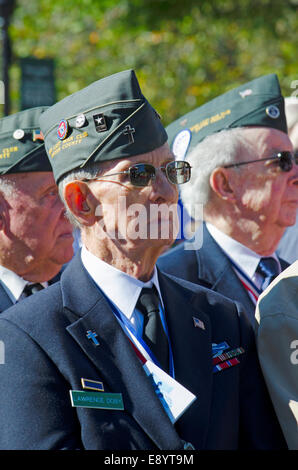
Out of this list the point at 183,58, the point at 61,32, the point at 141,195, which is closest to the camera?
the point at 141,195

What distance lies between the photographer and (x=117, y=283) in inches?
102

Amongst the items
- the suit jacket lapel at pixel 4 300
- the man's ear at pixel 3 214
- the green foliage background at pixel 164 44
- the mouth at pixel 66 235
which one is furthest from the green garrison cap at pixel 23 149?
the green foliage background at pixel 164 44

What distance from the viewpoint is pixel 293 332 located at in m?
2.48

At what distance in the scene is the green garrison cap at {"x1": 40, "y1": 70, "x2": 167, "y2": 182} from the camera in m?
2.68

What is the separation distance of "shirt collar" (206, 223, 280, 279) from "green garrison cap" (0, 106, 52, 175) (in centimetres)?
108

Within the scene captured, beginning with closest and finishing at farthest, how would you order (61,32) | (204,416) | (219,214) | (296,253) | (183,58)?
(204,416)
(219,214)
(296,253)
(183,58)
(61,32)

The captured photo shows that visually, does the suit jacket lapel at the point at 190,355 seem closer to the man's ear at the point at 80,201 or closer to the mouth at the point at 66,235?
the man's ear at the point at 80,201

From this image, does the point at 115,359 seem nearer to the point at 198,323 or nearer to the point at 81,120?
the point at 198,323

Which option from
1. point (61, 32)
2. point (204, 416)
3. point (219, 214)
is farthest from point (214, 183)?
point (61, 32)

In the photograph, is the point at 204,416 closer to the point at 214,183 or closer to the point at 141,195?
the point at 141,195

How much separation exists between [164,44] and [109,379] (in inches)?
429

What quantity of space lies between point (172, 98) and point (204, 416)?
10672mm

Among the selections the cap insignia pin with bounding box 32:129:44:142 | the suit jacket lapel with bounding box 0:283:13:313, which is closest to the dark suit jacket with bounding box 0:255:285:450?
the suit jacket lapel with bounding box 0:283:13:313

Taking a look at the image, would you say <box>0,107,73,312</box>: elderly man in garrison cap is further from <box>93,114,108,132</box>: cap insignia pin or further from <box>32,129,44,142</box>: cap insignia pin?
<box>93,114,108,132</box>: cap insignia pin
